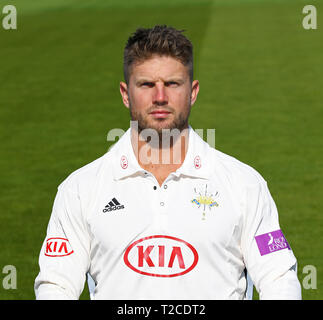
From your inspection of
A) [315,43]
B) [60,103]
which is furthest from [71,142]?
[315,43]

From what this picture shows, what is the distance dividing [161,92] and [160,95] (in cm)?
2

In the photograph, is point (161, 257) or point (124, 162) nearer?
point (161, 257)

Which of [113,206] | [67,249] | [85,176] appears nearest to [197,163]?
[113,206]

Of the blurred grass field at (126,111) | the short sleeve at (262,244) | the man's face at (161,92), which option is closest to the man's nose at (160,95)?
the man's face at (161,92)

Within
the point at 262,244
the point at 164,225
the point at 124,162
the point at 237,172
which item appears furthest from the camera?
the point at 124,162

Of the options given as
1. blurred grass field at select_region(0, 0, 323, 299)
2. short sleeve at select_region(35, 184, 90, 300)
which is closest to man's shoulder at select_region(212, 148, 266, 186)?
short sleeve at select_region(35, 184, 90, 300)

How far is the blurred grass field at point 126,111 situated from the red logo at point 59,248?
435cm

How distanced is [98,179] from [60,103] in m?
13.4

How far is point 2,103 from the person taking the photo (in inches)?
719

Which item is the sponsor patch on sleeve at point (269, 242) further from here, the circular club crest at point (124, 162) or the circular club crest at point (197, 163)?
the circular club crest at point (124, 162)

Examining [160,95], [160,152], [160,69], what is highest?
[160,69]

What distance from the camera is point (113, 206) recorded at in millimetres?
4895

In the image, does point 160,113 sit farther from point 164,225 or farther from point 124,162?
point 164,225

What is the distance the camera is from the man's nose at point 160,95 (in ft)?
15.6
